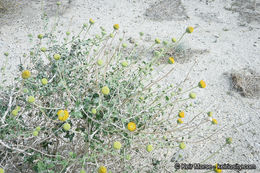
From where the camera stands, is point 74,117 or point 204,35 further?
point 204,35

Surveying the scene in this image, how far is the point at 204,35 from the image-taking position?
4.89 meters

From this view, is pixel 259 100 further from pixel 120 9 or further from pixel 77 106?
pixel 120 9

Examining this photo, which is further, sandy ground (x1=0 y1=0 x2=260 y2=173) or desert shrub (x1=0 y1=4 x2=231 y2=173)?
sandy ground (x1=0 y1=0 x2=260 y2=173)

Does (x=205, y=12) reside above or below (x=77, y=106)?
below

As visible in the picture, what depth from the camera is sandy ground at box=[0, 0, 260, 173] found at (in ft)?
9.14

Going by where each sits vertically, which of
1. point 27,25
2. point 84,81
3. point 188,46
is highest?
point 84,81

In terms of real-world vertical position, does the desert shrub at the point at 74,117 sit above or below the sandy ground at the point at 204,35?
above

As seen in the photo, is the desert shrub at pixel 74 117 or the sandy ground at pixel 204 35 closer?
the desert shrub at pixel 74 117

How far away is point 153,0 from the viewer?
6.48 metres

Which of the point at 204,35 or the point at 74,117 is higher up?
the point at 74,117

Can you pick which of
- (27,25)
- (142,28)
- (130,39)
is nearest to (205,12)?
(142,28)

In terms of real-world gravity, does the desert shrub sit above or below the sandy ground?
above

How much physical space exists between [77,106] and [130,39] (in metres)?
3.49

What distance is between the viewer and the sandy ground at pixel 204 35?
2.79 m
